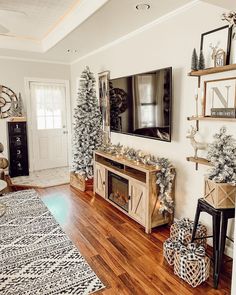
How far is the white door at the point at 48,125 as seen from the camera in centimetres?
574

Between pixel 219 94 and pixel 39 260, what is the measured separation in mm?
2494

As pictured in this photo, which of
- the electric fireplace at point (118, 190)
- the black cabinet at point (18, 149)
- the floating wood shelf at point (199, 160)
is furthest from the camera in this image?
the black cabinet at point (18, 149)

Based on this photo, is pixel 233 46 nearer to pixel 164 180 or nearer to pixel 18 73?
pixel 164 180

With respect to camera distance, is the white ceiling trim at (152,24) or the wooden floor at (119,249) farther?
the white ceiling trim at (152,24)

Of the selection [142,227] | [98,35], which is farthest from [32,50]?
[142,227]

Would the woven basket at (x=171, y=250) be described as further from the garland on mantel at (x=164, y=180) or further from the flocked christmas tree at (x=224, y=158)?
the flocked christmas tree at (x=224, y=158)

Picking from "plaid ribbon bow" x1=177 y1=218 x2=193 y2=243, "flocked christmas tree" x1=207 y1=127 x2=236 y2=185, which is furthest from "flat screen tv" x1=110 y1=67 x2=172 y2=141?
"plaid ribbon bow" x1=177 y1=218 x2=193 y2=243

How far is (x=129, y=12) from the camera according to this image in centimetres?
284

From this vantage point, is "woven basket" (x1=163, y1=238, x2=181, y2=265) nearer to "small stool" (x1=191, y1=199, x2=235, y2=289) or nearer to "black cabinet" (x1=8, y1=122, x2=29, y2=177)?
"small stool" (x1=191, y1=199, x2=235, y2=289)

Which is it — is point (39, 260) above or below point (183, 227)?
below

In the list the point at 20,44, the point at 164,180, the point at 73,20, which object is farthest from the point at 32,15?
the point at 164,180

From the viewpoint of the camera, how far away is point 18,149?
5340 mm

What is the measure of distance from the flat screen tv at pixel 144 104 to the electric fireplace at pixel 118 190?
722 mm

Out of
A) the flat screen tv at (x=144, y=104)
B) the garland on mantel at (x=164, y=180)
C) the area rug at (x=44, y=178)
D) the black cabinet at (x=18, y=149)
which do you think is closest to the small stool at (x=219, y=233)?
the garland on mantel at (x=164, y=180)
